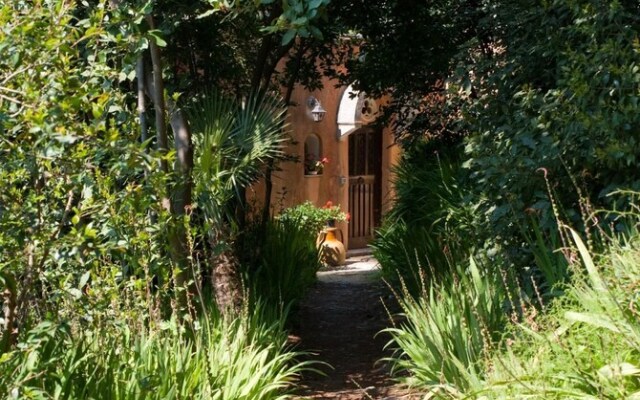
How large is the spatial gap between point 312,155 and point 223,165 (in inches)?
418

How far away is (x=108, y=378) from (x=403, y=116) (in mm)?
8552

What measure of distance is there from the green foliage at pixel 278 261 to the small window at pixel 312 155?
6.46m

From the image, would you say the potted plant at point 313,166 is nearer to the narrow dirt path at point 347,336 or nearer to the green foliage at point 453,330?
the narrow dirt path at point 347,336

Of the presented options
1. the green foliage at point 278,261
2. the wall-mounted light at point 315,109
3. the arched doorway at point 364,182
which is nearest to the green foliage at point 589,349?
the green foliage at point 278,261

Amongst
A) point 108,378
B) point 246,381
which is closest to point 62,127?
point 108,378

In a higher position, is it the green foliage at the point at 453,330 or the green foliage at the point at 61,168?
the green foliage at the point at 61,168

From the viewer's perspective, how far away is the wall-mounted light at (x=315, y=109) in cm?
1742

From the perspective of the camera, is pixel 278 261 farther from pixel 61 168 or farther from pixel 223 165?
pixel 61 168

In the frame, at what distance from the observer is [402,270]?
1084cm

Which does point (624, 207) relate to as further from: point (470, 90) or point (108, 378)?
point (108, 378)

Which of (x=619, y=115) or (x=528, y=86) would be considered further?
(x=528, y=86)

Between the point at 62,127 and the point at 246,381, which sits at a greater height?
the point at 62,127

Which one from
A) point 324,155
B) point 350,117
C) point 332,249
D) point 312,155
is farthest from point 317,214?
point 350,117

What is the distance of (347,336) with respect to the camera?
10.2 metres
